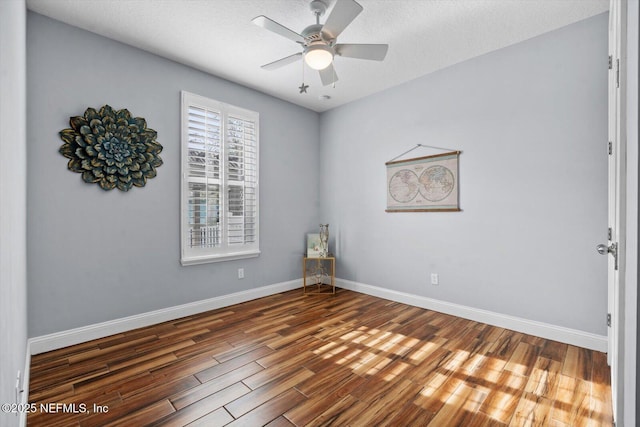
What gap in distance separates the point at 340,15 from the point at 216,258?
274cm

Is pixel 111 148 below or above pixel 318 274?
above

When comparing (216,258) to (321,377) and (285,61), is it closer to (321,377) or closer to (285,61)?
(321,377)

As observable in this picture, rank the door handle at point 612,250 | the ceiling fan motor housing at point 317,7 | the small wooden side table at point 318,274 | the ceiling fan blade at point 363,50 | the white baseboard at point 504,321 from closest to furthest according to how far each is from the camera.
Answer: the door handle at point 612,250
the ceiling fan motor housing at point 317,7
the ceiling fan blade at point 363,50
the white baseboard at point 504,321
the small wooden side table at point 318,274

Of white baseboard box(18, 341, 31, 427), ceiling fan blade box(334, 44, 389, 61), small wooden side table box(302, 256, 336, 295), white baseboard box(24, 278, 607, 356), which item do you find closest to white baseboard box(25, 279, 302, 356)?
white baseboard box(24, 278, 607, 356)

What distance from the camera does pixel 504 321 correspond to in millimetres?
2961

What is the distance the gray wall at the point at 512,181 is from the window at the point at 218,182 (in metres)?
1.61

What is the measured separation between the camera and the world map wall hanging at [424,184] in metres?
3.34

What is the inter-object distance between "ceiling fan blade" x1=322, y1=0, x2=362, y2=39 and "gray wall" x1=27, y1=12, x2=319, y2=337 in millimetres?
1879

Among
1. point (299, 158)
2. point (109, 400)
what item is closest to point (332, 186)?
point (299, 158)

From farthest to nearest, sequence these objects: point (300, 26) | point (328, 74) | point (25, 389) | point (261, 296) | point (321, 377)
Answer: point (261, 296) → point (328, 74) → point (300, 26) → point (321, 377) → point (25, 389)

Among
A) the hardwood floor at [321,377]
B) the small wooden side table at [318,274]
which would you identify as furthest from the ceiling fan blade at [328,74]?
the small wooden side table at [318,274]

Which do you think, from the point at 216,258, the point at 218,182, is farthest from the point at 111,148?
the point at 216,258

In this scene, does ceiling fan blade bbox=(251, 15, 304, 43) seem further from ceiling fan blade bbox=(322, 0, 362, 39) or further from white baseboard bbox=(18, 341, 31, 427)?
white baseboard bbox=(18, 341, 31, 427)

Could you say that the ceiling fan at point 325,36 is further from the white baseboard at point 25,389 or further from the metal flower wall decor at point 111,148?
the white baseboard at point 25,389
